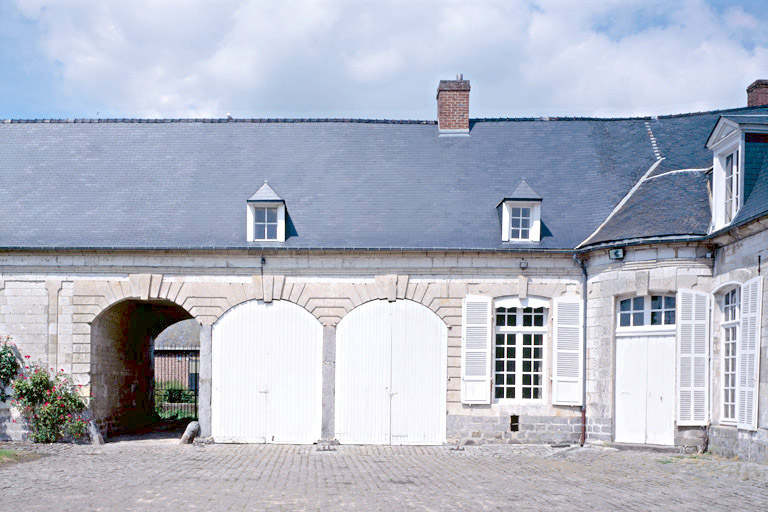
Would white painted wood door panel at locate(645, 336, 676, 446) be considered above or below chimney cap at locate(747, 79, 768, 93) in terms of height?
below

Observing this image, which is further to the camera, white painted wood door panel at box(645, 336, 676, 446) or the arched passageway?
the arched passageway

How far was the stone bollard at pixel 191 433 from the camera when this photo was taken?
14461mm

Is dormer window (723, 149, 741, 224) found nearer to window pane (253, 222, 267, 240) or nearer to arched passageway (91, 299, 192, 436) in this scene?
window pane (253, 222, 267, 240)

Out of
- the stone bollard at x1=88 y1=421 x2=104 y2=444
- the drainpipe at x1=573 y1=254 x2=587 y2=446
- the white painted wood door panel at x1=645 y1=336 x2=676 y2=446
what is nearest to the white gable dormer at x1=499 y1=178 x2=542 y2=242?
the drainpipe at x1=573 y1=254 x2=587 y2=446

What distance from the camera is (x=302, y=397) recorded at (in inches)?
572

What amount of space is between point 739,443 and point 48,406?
450 inches

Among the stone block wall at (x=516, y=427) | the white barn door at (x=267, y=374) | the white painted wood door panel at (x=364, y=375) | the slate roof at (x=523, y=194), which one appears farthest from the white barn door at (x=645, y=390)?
the white barn door at (x=267, y=374)

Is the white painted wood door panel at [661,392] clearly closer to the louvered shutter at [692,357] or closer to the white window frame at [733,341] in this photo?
the louvered shutter at [692,357]

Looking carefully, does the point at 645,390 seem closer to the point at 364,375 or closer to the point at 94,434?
the point at 364,375

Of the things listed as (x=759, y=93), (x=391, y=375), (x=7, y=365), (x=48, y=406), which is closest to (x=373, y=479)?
(x=391, y=375)

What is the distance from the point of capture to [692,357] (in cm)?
1278

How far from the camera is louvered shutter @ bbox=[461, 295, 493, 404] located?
A: 14.3m

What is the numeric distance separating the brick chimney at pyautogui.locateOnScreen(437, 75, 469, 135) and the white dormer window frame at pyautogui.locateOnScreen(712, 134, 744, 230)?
5.78 metres

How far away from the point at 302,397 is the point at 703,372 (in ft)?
22.7
